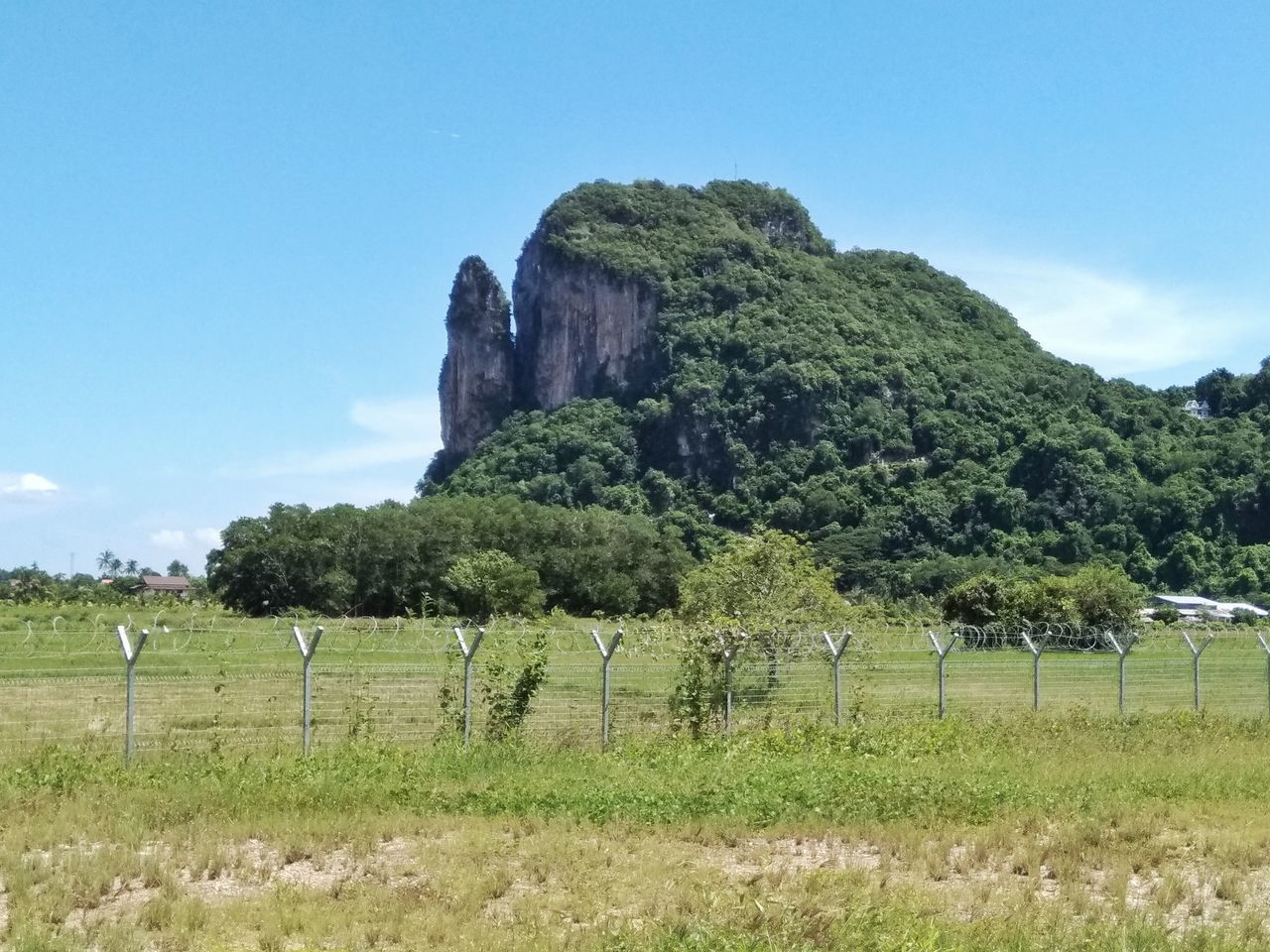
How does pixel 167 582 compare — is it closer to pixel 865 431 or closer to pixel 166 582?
pixel 166 582

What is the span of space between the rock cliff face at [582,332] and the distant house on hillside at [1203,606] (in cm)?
8484

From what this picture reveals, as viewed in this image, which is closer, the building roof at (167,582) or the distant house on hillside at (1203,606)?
the distant house on hillside at (1203,606)

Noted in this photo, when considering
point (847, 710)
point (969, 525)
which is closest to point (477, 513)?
point (969, 525)

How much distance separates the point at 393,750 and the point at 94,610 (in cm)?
3871

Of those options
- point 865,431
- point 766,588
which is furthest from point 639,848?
point 865,431

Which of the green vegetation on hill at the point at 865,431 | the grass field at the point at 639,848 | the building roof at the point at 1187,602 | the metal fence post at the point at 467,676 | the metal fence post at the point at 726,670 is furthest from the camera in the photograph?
the green vegetation on hill at the point at 865,431

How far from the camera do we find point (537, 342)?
164 meters

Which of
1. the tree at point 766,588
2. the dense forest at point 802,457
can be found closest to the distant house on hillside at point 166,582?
the dense forest at point 802,457

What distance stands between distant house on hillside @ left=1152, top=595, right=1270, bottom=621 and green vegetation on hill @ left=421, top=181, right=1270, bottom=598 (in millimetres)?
8256

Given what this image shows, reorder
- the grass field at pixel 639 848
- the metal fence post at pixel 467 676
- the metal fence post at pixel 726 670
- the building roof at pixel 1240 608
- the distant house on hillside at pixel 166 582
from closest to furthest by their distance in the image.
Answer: the grass field at pixel 639 848, the metal fence post at pixel 467 676, the metal fence post at pixel 726 670, the building roof at pixel 1240 608, the distant house on hillside at pixel 166 582

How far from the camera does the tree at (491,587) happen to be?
63.6m

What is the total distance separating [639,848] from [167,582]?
450 feet

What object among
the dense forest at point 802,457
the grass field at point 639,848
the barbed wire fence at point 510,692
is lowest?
the grass field at point 639,848

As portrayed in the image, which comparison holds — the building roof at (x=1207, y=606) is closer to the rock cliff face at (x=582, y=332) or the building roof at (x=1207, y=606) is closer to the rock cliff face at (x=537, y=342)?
the rock cliff face at (x=537, y=342)
